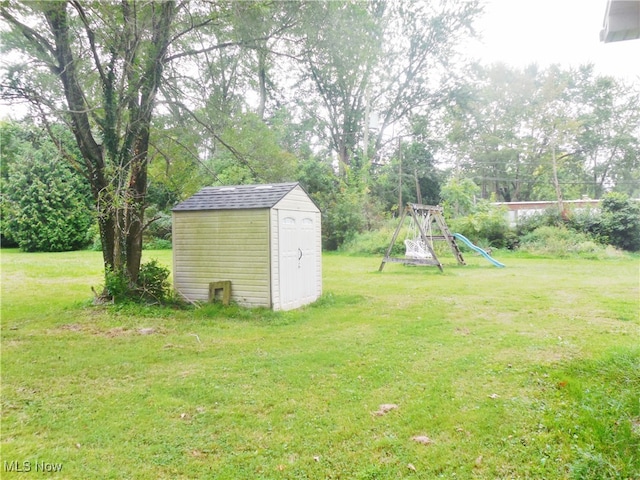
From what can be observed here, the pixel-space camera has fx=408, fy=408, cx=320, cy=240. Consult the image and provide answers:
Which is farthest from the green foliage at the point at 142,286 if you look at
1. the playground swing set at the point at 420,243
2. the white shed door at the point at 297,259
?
the playground swing set at the point at 420,243

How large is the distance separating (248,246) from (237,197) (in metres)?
0.98

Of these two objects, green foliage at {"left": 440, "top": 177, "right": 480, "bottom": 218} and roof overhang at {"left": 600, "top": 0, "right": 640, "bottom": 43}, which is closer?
roof overhang at {"left": 600, "top": 0, "right": 640, "bottom": 43}

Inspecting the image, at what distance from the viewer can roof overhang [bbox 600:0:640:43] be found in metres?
2.51

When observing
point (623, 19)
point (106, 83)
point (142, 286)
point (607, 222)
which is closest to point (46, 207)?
point (142, 286)

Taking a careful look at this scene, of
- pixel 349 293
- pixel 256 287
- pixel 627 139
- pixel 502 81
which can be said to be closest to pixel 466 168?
pixel 502 81

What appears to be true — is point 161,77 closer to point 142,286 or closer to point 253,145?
point 253,145

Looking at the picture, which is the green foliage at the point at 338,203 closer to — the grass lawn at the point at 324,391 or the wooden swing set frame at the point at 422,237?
the wooden swing set frame at the point at 422,237

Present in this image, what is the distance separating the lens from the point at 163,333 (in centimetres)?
519

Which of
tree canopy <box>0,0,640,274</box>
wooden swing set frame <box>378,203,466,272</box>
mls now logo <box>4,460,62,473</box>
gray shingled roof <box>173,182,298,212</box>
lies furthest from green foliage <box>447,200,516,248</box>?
mls now logo <box>4,460,62,473</box>

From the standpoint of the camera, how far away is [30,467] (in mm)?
2256

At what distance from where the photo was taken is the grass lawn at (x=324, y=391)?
7.60 ft

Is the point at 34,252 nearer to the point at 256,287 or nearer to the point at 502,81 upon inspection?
the point at 256,287

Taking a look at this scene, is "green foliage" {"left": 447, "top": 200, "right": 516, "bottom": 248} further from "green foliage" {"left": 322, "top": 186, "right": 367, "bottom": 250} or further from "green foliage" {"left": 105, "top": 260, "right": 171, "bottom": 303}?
"green foliage" {"left": 105, "top": 260, "right": 171, "bottom": 303}

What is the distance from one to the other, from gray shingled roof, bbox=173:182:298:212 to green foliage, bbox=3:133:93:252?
9342 mm
